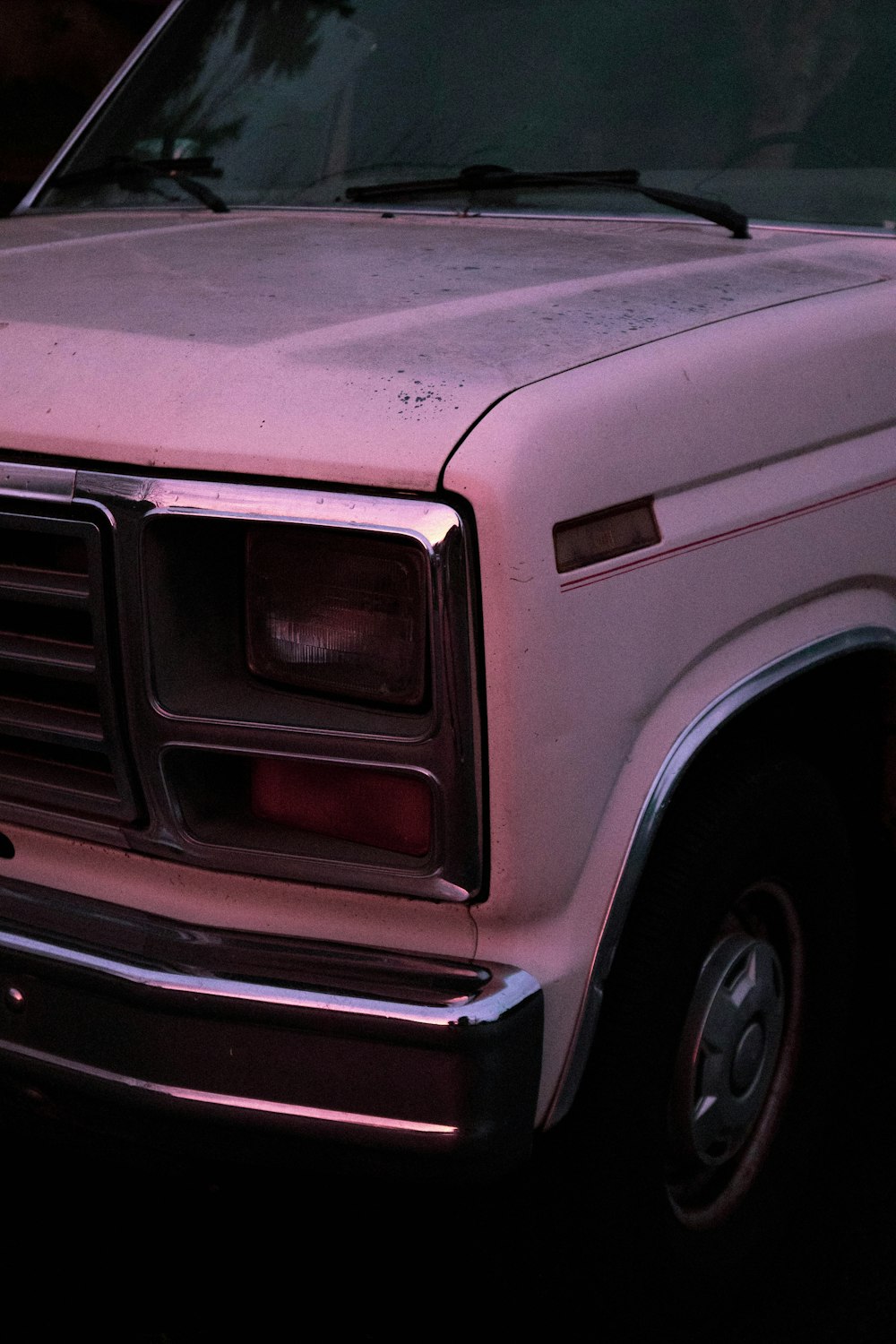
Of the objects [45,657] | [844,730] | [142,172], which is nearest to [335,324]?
[45,657]

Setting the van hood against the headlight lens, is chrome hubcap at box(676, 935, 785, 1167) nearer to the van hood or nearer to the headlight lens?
the headlight lens

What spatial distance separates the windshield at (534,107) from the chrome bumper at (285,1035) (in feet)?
5.63

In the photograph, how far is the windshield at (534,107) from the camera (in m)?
2.78

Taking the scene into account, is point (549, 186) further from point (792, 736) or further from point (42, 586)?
point (42, 586)

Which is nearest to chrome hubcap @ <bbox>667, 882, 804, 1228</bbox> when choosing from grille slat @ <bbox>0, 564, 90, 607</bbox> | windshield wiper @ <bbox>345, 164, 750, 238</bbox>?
grille slat @ <bbox>0, 564, 90, 607</bbox>

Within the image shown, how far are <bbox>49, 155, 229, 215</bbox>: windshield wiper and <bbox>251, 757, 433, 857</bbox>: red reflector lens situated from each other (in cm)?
181

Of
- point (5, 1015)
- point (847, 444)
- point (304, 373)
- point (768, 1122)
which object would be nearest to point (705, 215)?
point (847, 444)

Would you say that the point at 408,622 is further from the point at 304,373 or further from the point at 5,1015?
the point at 5,1015

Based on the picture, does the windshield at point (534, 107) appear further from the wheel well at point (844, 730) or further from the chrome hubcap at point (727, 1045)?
the chrome hubcap at point (727, 1045)

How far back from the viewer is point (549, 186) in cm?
286

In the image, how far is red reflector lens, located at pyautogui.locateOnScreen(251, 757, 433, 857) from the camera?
1.72m

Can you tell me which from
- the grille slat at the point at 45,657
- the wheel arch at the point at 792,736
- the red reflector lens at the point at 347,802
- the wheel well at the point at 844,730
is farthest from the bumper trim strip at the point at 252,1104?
the wheel well at the point at 844,730

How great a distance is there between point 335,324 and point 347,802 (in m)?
0.64

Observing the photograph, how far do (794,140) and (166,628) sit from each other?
1.74 metres
